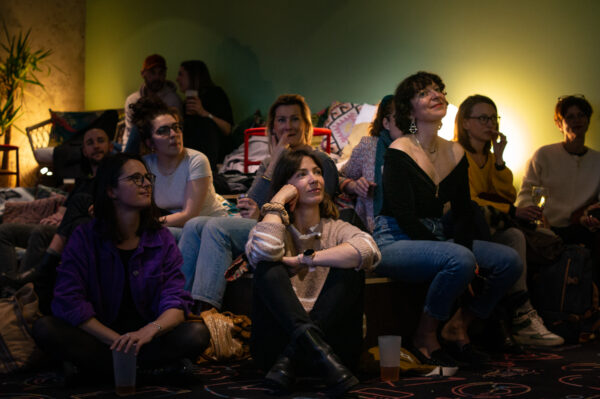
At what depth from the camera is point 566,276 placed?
3.93 metres

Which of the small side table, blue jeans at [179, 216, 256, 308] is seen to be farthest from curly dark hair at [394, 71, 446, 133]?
the small side table

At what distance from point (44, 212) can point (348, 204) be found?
2.33 m

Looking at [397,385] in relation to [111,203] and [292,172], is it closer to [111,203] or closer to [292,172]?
[292,172]

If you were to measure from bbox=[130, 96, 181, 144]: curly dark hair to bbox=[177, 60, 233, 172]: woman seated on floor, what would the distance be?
3.96 feet

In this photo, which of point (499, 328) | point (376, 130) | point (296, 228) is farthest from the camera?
point (376, 130)

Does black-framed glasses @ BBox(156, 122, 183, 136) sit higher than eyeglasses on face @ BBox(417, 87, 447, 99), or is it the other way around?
eyeglasses on face @ BBox(417, 87, 447, 99)

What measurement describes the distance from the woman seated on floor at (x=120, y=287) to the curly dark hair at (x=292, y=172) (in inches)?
18.6

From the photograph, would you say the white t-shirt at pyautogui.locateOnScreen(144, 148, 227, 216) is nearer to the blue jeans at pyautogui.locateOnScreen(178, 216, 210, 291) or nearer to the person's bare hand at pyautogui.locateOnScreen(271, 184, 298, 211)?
the blue jeans at pyautogui.locateOnScreen(178, 216, 210, 291)

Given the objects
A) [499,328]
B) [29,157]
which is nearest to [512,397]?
[499,328]

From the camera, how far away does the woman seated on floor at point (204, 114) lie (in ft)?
17.4

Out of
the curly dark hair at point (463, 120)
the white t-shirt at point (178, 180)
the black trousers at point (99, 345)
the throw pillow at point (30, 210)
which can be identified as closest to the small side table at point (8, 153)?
the throw pillow at point (30, 210)

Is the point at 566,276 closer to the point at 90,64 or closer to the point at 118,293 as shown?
the point at 118,293

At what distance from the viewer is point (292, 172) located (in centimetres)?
299

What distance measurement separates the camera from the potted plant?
295 inches
